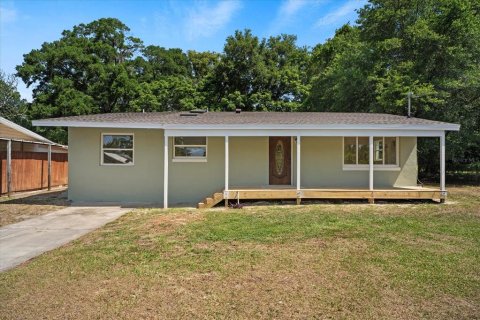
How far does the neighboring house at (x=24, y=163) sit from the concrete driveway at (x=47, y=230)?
4.88m

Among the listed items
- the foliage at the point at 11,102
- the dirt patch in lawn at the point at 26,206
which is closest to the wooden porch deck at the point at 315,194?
the dirt patch in lawn at the point at 26,206

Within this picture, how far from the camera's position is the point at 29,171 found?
15102 millimetres

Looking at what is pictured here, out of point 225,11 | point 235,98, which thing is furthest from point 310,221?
point 235,98

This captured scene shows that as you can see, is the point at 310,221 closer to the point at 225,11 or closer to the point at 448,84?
the point at 225,11

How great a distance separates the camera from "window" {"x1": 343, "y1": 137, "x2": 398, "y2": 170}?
12680 mm

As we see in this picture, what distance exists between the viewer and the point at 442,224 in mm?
7871

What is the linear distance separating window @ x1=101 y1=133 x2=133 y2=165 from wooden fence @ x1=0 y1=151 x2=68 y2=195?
A: 489cm

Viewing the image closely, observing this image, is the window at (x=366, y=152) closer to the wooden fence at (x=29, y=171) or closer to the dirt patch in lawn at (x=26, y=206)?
the dirt patch in lawn at (x=26, y=206)

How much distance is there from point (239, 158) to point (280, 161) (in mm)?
1541

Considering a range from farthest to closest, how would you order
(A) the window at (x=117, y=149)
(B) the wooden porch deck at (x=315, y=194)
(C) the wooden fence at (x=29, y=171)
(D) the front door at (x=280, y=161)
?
(C) the wooden fence at (x=29, y=171)
(D) the front door at (x=280, y=161)
(A) the window at (x=117, y=149)
(B) the wooden porch deck at (x=315, y=194)

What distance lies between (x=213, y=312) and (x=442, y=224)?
21.2 ft

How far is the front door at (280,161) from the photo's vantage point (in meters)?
12.6

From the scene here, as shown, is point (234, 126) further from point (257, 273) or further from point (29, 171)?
point (29, 171)

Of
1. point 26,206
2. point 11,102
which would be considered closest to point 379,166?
point 26,206
